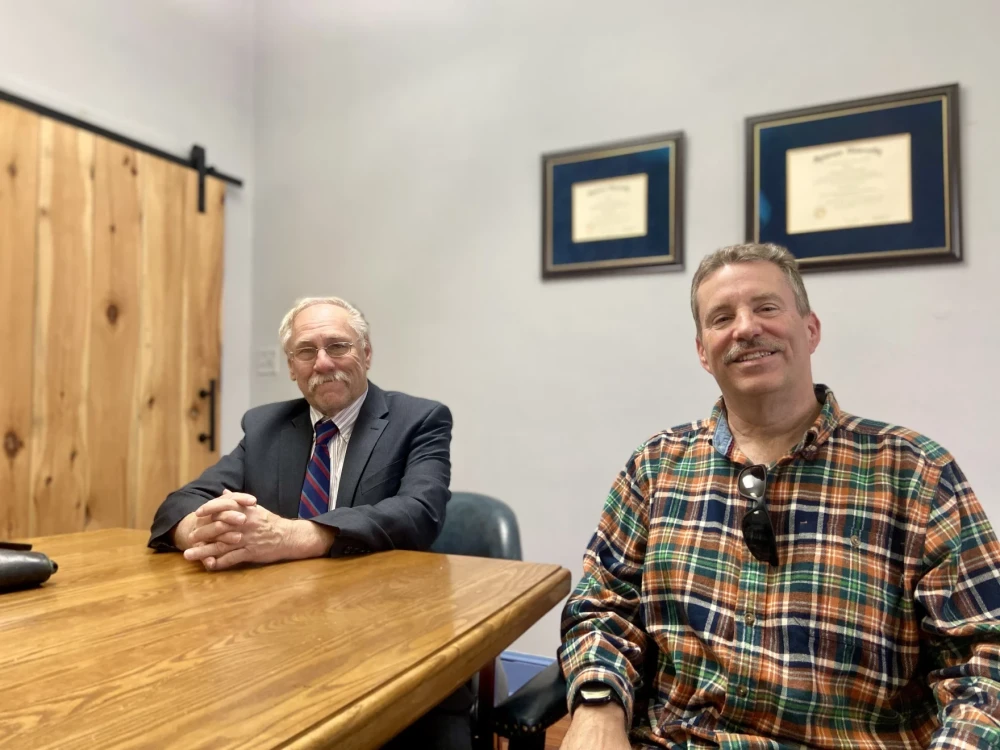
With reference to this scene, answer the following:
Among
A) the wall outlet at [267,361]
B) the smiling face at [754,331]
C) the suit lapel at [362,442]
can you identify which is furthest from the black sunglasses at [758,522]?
the wall outlet at [267,361]

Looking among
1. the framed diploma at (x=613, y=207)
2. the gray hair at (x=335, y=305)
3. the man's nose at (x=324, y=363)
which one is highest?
the framed diploma at (x=613, y=207)

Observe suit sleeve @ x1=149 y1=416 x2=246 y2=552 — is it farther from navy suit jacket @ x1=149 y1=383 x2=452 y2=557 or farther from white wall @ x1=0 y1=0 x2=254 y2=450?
white wall @ x1=0 y1=0 x2=254 y2=450

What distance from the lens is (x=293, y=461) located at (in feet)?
5.23

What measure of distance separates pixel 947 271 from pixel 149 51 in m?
2.98

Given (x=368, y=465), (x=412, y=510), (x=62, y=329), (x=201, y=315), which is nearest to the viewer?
(x=412, y=510)

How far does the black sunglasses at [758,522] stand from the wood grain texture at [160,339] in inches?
92.0

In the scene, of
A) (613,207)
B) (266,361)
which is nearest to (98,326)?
(266,361)

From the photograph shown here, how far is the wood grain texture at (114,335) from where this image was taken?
7.87ft

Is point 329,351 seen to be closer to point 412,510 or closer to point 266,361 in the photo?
point 412,510

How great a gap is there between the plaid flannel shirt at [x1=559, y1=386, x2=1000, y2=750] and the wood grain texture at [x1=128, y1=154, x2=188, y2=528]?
6.91ft

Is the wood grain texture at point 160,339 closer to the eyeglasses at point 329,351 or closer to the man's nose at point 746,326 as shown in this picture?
the eyeglasses at point 329,351

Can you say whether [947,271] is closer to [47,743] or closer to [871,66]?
[871,66]

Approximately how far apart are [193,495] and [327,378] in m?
0.39

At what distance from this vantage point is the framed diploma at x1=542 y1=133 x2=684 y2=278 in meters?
2.22
